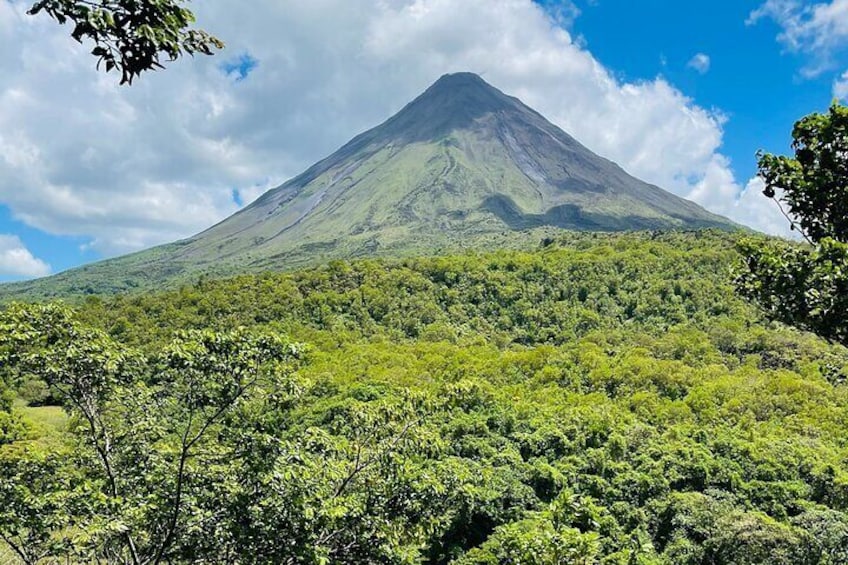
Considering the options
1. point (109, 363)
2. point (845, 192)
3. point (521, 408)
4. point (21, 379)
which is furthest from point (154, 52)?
point (521, 408)

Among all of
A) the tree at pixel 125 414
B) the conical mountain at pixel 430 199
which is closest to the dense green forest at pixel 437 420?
the tree at pixel 125 414

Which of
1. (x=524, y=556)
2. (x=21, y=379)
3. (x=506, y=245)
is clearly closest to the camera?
(x=524, y=556)

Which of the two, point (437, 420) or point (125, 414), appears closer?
point (125, 414)

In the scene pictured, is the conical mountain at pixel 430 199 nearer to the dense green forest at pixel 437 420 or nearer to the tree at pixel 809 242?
the dense green forest at pixel 437 420

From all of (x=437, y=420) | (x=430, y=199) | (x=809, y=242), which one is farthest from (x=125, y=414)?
(x=430, y=199)

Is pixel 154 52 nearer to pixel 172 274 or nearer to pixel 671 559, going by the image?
pixel 671 559

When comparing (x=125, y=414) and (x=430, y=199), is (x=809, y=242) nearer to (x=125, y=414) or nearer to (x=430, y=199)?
(x=125, y=414)
